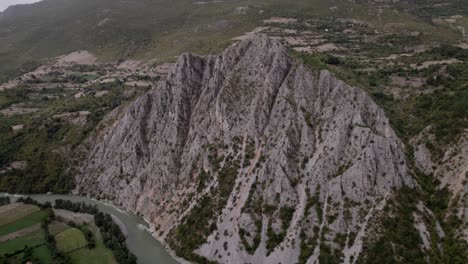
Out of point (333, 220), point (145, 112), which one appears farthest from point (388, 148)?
point (145, 112)

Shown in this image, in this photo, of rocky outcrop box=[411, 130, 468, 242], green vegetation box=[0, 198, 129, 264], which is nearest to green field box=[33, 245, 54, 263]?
green vegetation box=[0, 198, 129, 264]

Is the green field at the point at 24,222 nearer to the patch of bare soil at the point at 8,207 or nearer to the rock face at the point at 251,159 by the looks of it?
the patch of bare soil at the point at 8,207

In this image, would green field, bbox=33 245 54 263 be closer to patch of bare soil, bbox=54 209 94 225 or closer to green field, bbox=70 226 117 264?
green field, bbox=70 226 117 264

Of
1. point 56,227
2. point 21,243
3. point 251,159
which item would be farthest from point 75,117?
point 251,159

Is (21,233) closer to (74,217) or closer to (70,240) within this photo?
(74,217)

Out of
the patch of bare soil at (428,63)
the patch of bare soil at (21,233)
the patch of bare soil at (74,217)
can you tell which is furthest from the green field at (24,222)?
the patch of bare soil at (428,63)

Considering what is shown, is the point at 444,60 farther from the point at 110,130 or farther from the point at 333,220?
the point at 110,130
